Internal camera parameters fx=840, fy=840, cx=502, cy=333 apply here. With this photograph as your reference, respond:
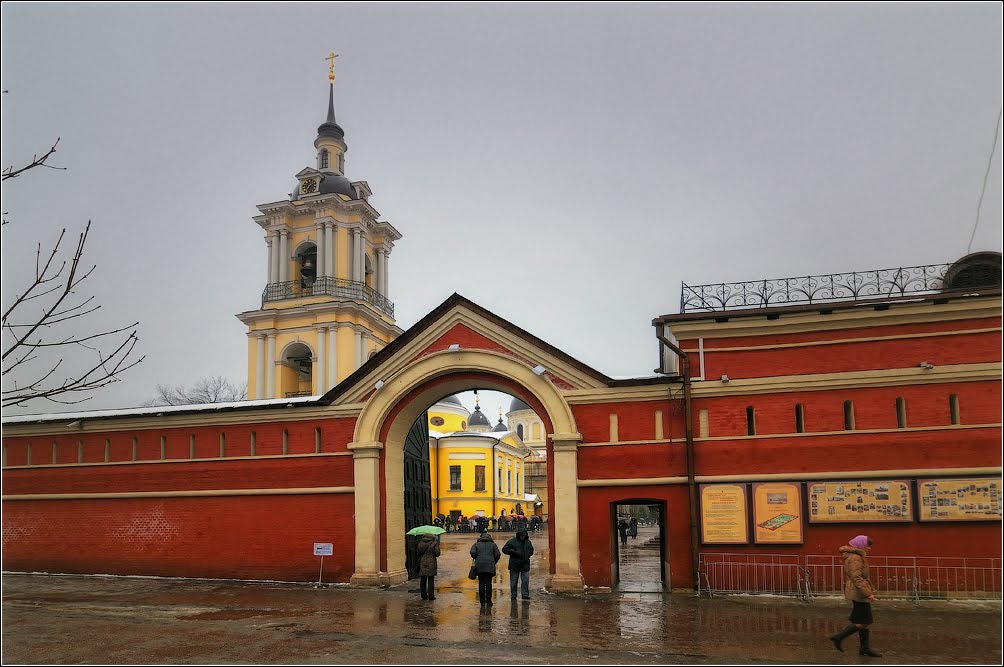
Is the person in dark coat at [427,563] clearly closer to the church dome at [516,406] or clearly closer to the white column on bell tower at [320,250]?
the white column on bell tower at [320,250]

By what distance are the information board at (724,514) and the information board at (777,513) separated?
258mm

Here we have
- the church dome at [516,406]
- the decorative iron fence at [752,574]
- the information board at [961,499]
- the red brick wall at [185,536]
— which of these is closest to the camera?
the information board at [961,499]

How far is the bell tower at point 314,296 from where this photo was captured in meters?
40.4

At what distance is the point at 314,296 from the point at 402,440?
21380 mm

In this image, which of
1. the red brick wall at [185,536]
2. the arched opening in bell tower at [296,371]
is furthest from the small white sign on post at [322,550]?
the arched opening in bell tower at [296,371]

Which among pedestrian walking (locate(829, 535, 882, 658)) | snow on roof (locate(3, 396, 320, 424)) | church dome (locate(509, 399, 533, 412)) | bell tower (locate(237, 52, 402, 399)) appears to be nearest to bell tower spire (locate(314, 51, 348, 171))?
bell tower (locate(237, 52, 402, 399))

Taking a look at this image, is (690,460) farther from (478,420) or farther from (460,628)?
(478,420)

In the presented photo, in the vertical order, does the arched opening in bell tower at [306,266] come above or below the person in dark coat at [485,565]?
above

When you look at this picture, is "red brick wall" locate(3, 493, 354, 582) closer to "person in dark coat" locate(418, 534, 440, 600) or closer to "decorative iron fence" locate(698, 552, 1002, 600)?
"person in dark coat" locate(418, 534, 440, 600)

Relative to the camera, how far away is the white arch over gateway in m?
18.5

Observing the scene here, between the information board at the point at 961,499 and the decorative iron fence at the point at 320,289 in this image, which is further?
the decorative iron fence at the point at 320,289

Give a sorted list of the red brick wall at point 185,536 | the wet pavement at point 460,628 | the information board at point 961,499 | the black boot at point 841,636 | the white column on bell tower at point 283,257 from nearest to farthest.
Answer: the black boot at point 841,636
the wet pavement at point 460,628
the information board at point 961,499
the red brick wall at point 185,536
the white column on bell tower at point 283,257

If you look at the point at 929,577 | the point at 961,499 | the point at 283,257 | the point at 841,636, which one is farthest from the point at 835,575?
the point at 283,257

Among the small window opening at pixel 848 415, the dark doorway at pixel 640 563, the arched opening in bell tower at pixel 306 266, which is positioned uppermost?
the arched opening in bell tower at pixel 306 266
